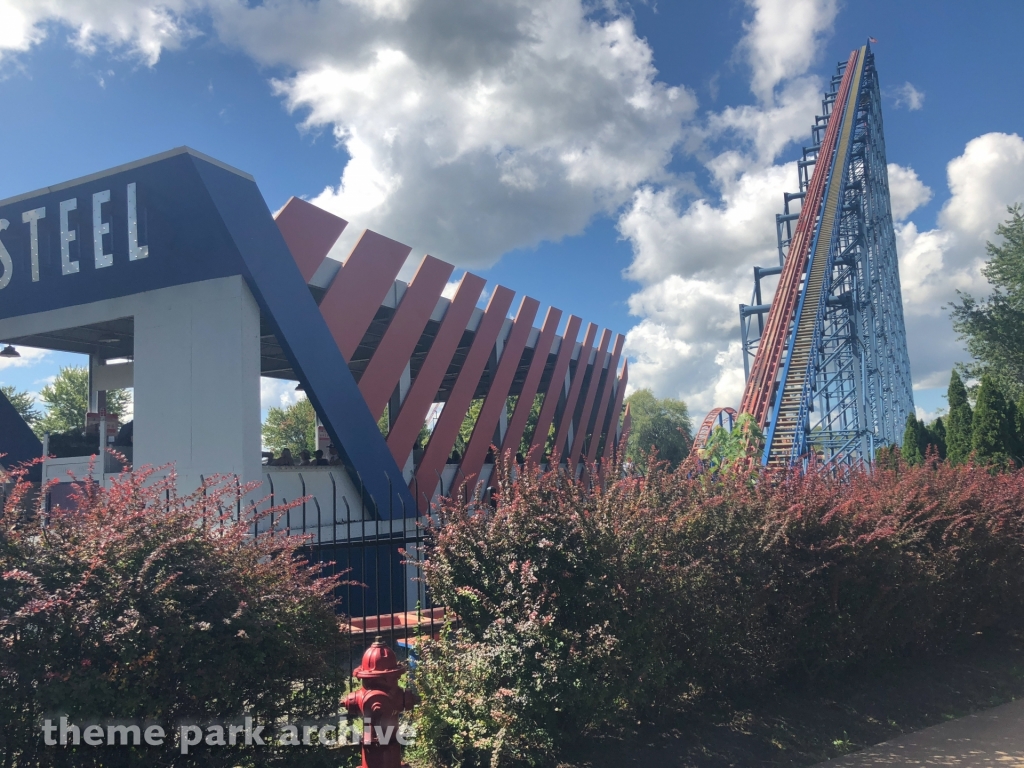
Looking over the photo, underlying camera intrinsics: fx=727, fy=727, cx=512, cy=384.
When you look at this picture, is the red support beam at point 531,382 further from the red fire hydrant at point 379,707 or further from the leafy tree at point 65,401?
the leafy tree at point 65,401

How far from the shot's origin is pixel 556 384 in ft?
79.0

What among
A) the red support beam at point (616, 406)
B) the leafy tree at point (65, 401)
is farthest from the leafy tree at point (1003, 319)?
the leafy tree at point (65, 401)

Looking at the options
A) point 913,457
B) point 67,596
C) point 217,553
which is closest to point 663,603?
point 217,553

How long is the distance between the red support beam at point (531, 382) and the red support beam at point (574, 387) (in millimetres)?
2696

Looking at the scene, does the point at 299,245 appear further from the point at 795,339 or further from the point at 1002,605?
the point at 795,339

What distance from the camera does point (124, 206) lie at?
1162cm

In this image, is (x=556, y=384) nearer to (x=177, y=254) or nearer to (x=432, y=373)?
(x=432, y=373)

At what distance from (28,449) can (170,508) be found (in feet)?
41.5

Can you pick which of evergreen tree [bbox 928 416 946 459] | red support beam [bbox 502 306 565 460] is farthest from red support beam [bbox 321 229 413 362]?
evergreen tree [bbox 928 416 946 459]

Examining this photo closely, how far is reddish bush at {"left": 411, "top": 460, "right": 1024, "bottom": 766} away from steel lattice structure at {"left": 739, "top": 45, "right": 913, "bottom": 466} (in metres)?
13.4

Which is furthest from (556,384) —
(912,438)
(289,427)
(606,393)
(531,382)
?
(289,427)

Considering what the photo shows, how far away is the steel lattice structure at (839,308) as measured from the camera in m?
24.1

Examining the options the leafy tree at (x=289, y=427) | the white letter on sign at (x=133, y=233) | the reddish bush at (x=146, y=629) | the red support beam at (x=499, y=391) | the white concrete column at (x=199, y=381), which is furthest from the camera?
the leafy tree at (x=289, y=427)

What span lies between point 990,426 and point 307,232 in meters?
14.0
